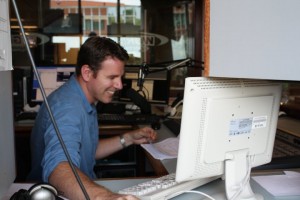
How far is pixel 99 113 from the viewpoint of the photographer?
105 inches

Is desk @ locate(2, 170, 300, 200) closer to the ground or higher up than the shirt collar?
closer to the ground

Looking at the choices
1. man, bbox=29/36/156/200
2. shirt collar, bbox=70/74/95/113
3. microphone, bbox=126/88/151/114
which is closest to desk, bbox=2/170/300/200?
man, bbox=29/36/156/200

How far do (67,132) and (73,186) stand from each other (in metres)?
0.26

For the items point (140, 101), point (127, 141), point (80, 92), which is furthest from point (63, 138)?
point (140, 101)

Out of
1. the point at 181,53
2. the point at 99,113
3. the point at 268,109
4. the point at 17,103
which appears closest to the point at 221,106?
the point at 268,109

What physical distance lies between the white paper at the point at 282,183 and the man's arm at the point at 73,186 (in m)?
0.49

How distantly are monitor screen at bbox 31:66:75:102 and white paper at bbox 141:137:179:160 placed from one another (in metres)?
1.23

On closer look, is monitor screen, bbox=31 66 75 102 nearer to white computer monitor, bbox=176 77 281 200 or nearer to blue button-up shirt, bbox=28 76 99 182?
blue button-up shirt, bbox=28 76 99 182

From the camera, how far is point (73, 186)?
104 centimetres

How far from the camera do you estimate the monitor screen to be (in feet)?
8.95

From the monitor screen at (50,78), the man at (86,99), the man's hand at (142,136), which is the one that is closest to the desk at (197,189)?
the man at (86,99)

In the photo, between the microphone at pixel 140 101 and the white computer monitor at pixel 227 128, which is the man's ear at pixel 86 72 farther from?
the microphone at pixel 140 101

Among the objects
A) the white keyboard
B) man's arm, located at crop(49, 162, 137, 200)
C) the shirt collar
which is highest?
the shirt collar

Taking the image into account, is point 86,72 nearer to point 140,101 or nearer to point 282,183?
point 282,183
